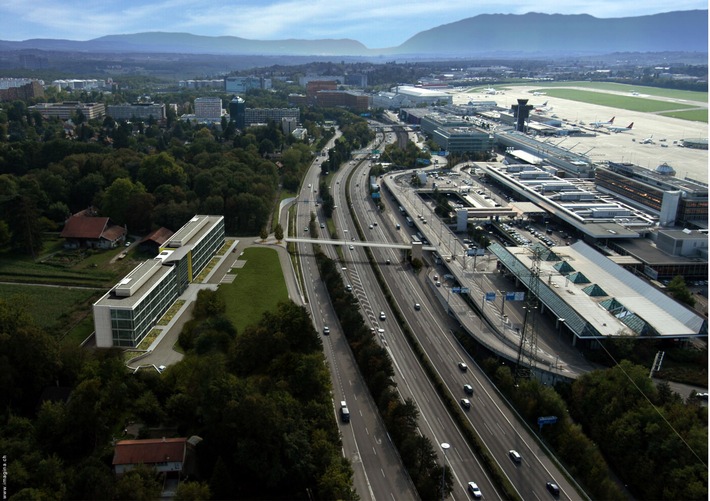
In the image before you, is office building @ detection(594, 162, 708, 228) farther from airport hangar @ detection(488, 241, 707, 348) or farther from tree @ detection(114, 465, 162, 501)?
tree @ detection(114, 465, 162, 501)

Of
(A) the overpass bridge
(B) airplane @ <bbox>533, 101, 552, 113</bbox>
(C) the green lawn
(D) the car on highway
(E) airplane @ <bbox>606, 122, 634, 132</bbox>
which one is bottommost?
(D) the car on highway

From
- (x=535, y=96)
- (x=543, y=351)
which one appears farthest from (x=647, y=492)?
(x=535, y=96)

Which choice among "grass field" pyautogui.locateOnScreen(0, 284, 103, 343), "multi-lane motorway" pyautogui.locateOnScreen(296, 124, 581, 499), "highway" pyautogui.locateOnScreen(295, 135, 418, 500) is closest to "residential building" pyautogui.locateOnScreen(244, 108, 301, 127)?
"multi-lane motorway" pyautogui.locateOnScreen(296, 124, 581, 499)

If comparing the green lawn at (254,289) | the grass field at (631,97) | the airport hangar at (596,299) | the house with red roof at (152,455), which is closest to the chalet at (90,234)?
the green lawn at (254,289)

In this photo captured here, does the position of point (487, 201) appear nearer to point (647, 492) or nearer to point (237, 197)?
point (237, 197)

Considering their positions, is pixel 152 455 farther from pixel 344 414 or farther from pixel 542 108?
pixel 542 108
